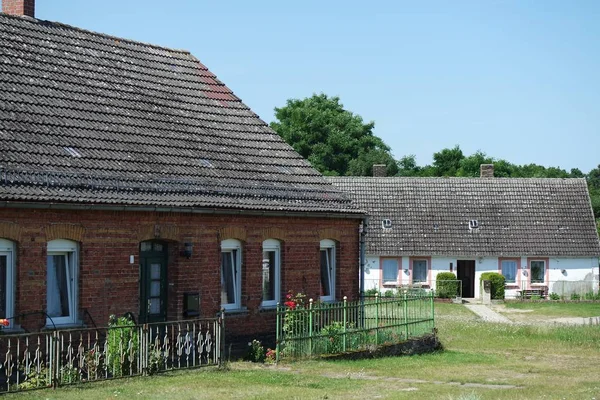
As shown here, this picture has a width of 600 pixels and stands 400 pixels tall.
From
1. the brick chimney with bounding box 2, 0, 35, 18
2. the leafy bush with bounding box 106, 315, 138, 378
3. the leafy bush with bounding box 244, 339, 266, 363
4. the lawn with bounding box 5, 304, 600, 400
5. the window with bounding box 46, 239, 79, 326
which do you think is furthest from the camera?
the brick chimney with bounding box 2, 0, 35, 18

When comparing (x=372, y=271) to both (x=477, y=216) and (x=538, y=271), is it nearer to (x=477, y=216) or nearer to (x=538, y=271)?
(x=477, y=216)

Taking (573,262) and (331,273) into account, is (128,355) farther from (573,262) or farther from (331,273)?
(573,262)

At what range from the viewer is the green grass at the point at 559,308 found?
41250 mm

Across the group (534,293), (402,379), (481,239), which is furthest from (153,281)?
(534,293)

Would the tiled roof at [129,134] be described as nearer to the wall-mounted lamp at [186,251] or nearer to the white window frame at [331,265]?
the wall-mounted lamp at [186,251]

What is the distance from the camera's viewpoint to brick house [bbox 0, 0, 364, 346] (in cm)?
1902

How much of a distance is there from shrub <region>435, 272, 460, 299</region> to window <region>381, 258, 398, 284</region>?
8.29 ft

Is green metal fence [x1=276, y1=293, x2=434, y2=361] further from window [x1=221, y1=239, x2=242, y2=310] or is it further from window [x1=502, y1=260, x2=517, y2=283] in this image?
window [x1=502, y1=260, x2=517, y2=283]

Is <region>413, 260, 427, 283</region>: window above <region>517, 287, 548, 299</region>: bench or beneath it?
above

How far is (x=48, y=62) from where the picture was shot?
22688 millimetres

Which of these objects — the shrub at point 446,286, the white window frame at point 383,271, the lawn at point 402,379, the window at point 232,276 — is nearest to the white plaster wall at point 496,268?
the white window frame at point 383,271

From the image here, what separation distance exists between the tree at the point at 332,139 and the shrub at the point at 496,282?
93.7ft

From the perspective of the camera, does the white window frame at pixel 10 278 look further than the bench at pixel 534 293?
No

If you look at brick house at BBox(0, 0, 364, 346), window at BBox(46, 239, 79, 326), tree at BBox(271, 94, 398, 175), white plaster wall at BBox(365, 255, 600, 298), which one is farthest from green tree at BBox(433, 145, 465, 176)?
window at BBox(46, 239, 79, 326)
